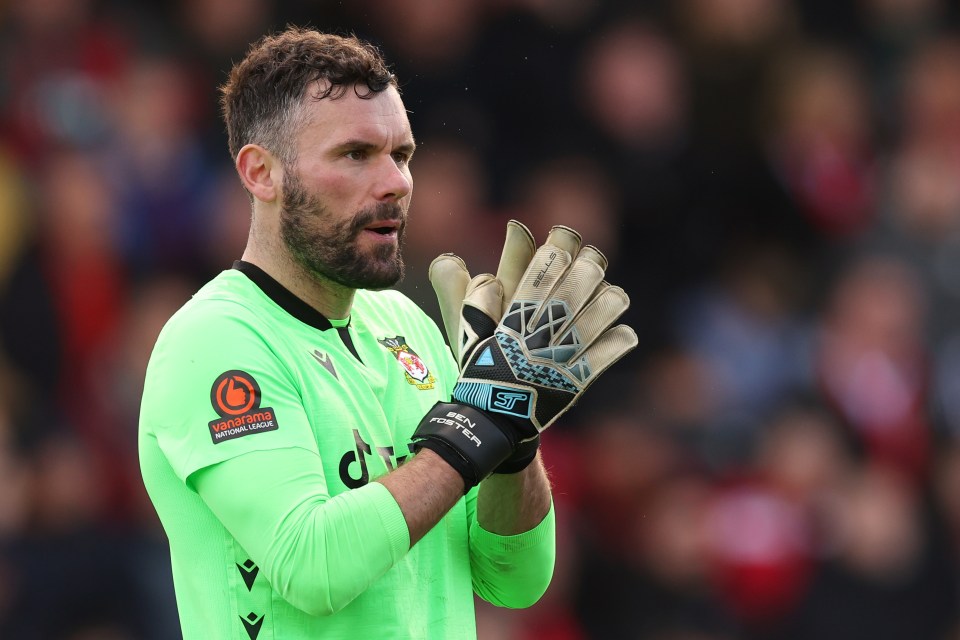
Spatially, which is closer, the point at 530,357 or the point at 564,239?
the point at 530,357

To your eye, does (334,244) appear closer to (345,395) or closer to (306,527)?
(345,395)

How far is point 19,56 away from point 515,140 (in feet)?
8.35

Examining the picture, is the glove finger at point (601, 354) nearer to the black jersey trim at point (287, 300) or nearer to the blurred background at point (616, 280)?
the black jersey trim at point (287, 300)

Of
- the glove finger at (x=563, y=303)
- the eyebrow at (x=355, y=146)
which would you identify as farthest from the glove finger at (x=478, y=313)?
the eyebrow at (x=355, y=146)

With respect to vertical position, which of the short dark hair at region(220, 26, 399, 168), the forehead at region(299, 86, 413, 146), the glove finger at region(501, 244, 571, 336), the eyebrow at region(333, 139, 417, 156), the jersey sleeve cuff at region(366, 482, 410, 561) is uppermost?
the short dark hair at region(220, 26, 399, 168)

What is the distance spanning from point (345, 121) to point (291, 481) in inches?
32.9

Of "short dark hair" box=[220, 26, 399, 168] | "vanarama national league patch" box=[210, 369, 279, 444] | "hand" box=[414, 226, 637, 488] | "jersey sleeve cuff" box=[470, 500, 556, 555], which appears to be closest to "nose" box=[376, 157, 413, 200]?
"short dark hair" box=[220, 26, 399, 168]

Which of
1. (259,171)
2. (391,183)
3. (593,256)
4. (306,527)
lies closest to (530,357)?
(593,256)

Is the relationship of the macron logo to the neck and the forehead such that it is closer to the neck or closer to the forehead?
the neck

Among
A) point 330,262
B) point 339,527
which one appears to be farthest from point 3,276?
point 339,527

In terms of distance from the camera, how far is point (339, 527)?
2.54 m

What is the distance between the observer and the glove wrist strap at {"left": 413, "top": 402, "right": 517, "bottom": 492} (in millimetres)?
2689

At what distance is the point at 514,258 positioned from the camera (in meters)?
3.06

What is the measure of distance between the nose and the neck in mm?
232
